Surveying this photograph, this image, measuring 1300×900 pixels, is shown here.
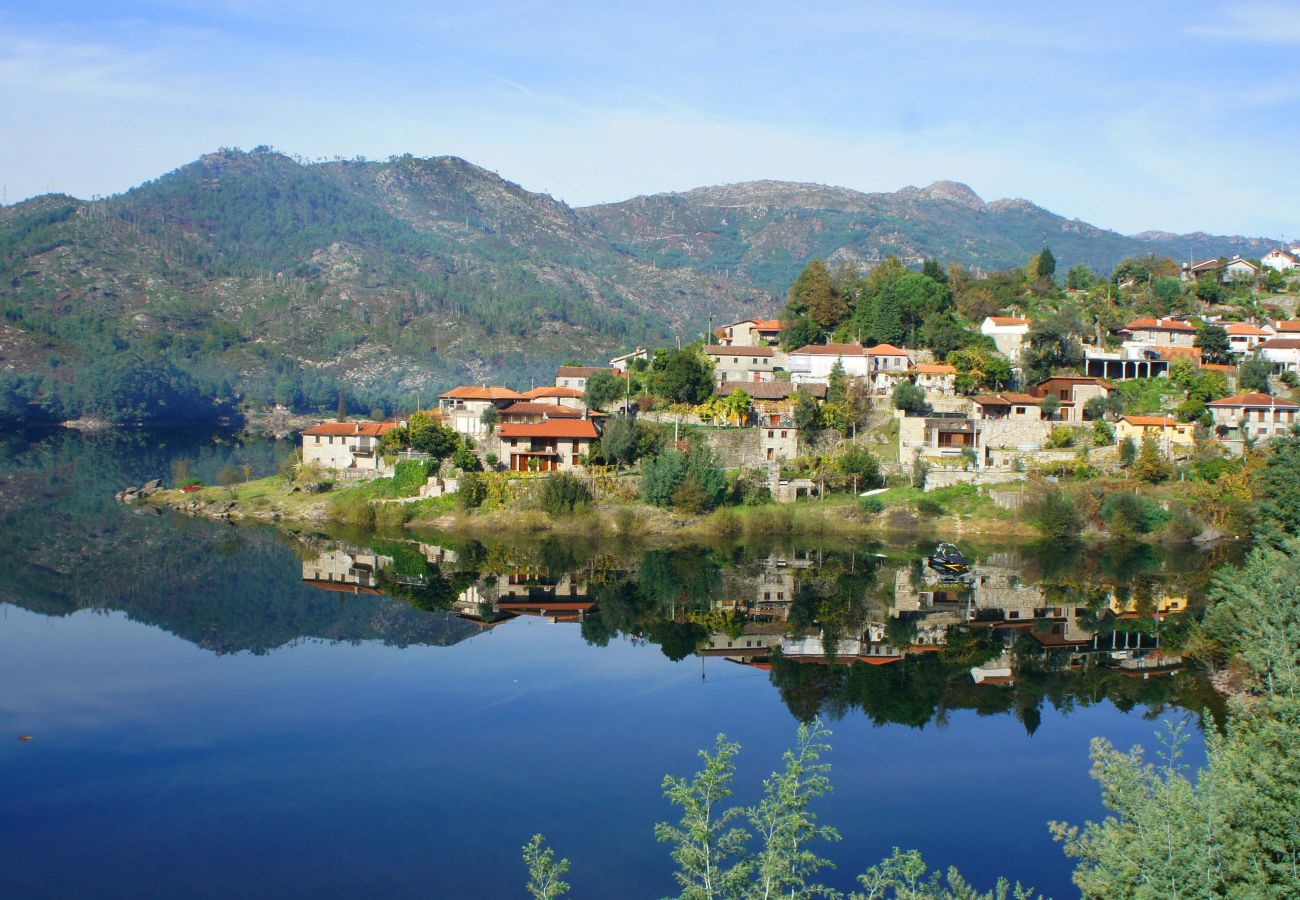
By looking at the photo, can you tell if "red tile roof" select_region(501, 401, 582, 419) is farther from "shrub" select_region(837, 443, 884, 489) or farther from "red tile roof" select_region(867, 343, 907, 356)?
"red tile roof" select_region(867, 343, 907, 356)

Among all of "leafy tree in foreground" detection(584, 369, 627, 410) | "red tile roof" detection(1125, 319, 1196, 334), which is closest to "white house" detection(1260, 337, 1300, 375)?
"red tile roof" detection(1125, 319, 1196, 334)

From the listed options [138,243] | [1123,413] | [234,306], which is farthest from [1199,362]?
[138,243]

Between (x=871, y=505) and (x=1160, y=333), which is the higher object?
(x=1160, y=333)

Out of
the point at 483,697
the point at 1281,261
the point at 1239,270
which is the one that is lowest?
the point at 483,697

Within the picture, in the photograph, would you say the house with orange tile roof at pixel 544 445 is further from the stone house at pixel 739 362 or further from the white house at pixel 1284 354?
the white house at pixel 1284 354

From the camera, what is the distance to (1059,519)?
3981 centimetres

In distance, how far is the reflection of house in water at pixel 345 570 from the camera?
3278cm

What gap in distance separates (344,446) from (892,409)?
23.6m

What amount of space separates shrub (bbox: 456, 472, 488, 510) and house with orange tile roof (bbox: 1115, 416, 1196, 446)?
25.2 m

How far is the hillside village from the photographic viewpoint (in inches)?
1727

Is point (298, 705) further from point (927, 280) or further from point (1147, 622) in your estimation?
point (927, 280)

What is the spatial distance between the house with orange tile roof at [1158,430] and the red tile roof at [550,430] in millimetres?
21150

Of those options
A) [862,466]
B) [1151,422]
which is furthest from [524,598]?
[1151,422]

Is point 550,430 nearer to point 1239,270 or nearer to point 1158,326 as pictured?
point 1158,326
